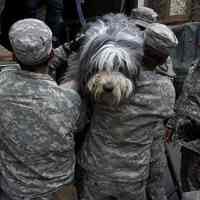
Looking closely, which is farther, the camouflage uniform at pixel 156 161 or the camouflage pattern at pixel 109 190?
the camouflage uniform at pixel 156 161

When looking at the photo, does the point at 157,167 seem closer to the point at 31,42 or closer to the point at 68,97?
the point at 68,97

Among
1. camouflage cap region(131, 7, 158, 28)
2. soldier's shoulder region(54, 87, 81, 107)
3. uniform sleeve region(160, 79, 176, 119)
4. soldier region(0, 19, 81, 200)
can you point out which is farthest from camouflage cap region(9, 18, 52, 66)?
camouflage cap region(131, 7, 158, 28)

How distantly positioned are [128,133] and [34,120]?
0.61 meters

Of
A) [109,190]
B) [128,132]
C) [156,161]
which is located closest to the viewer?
[128,132]

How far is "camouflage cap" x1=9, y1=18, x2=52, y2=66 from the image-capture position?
2643 mm

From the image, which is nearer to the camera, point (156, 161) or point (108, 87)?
point (108, 87)

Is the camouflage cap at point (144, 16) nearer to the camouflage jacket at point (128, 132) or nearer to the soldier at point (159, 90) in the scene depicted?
the soldier at point (159, 90)

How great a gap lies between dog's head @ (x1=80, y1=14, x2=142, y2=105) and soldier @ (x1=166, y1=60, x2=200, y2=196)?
3.92 feet

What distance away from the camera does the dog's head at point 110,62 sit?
2625 millimetres

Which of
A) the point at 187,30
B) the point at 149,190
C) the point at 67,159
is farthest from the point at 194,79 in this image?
the point at 187,30

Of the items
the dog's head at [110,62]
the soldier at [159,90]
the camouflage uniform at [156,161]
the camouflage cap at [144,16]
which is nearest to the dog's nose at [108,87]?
the dog's head at [110,62]

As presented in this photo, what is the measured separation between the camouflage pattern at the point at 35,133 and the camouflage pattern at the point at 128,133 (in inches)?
8.2

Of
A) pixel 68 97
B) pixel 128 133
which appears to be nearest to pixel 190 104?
pixel 128 133

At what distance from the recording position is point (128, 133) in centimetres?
305
